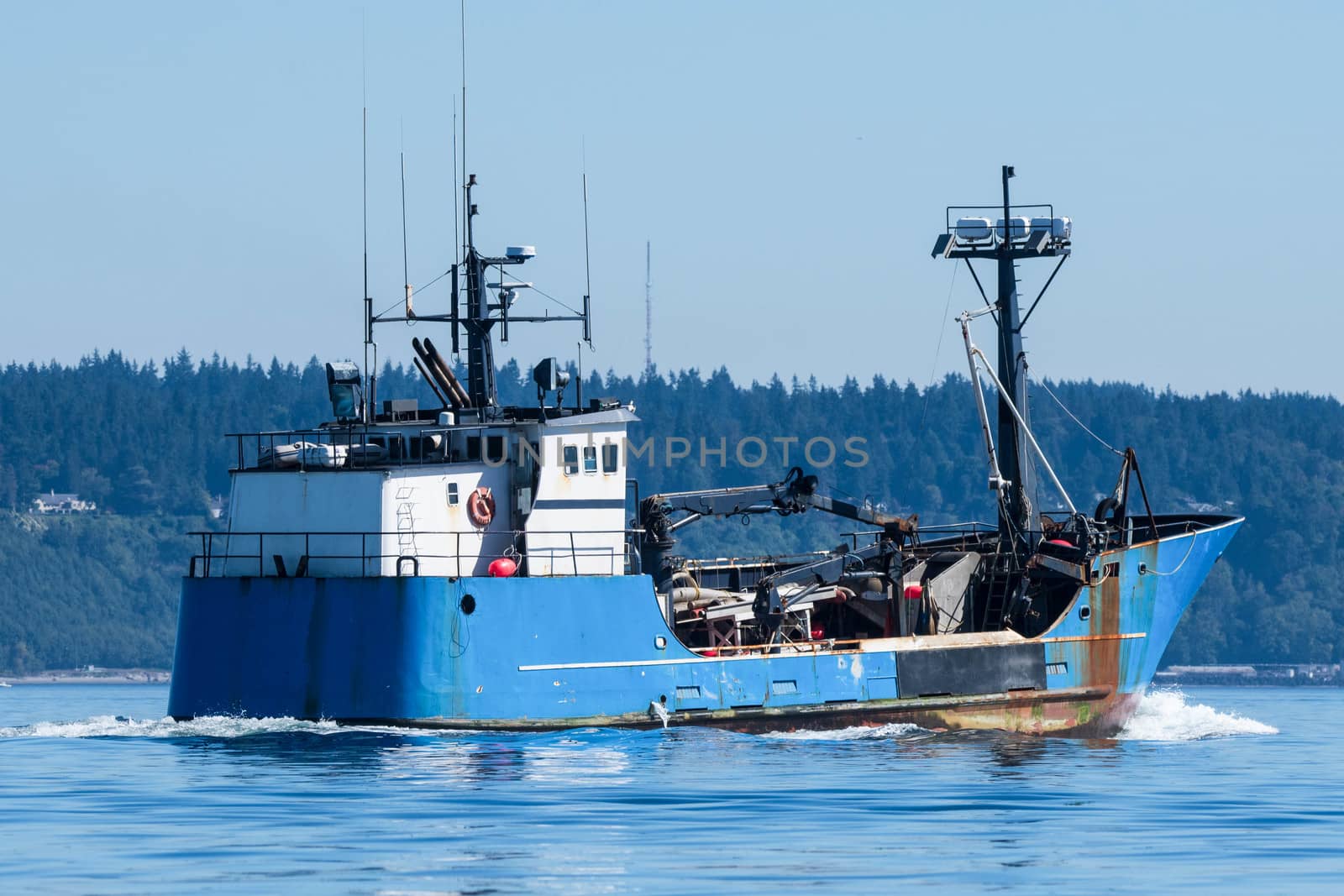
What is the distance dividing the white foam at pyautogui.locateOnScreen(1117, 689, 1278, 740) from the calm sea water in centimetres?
353

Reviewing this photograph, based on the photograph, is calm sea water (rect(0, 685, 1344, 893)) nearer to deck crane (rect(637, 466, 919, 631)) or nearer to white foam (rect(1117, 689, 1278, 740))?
deck crane (rect(637, 466, 919, 631))

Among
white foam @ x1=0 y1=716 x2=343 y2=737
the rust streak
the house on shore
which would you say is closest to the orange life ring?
white foam @ x1=0 y1=716 x2=343 y2=737

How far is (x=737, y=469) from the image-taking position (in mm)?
162250

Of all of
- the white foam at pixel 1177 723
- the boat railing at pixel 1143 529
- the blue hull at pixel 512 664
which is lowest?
Answer: the white foam at pixel 1177 723

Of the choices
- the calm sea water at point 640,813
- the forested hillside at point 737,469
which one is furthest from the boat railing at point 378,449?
the forested hillside at point 737,469

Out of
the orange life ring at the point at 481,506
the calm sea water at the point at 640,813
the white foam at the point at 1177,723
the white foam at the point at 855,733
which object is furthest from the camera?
the white foam at the point at 1177,723

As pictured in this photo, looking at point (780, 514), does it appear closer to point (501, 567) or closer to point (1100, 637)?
point (1100, 637)

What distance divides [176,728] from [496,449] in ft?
19.1

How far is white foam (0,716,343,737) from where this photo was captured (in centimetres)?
Result: 2861

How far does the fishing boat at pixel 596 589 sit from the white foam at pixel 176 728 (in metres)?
0.29

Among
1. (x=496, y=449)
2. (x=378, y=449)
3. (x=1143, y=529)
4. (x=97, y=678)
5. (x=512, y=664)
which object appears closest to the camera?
(x=512, y=664)

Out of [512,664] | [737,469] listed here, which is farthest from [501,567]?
[737,469]

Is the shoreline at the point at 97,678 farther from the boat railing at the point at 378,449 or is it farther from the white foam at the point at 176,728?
the boat railing at the point at 378,449

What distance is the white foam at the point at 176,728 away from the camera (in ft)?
93.9
